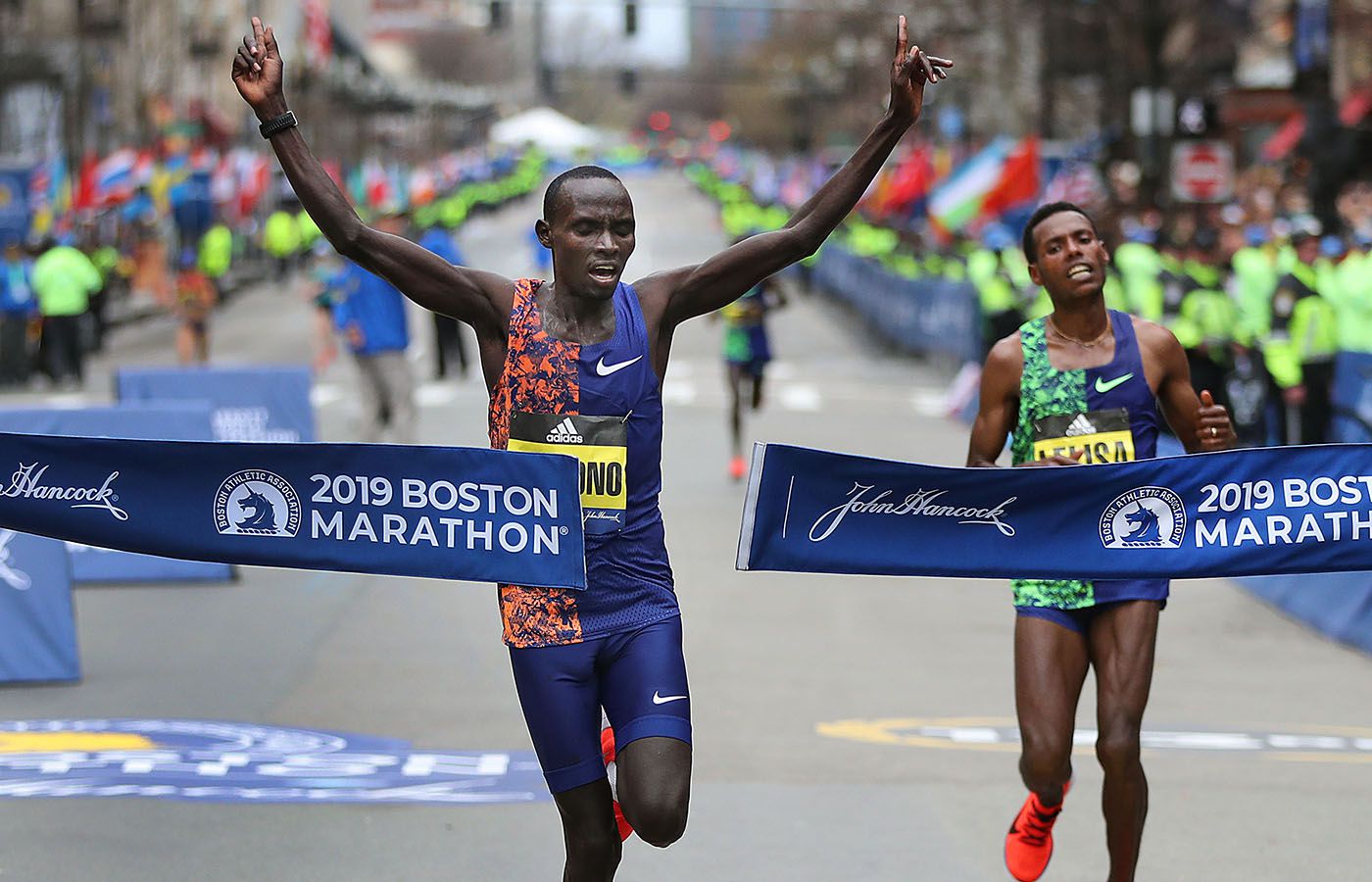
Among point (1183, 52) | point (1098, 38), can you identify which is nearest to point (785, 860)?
point (1098, 38)

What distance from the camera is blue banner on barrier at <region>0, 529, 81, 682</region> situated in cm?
920

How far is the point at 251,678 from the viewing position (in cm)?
953

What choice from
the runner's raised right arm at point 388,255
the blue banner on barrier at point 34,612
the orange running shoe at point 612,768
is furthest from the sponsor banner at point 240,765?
the runner's raised right arm at point 388,255

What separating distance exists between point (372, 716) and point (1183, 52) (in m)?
32.9

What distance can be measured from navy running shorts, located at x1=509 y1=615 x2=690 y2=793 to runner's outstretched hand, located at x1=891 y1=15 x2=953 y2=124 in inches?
56.5

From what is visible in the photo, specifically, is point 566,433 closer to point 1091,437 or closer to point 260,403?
point 1091,437

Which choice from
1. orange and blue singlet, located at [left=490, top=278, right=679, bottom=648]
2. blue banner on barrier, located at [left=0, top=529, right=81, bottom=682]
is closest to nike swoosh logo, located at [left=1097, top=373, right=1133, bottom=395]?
orange and blue singlet, located at [left=490, top=278, right=679, bottom=648]

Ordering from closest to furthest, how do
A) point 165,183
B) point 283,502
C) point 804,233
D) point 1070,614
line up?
point 804,233 < point 283,502 < point 1070,614 < point 165,183

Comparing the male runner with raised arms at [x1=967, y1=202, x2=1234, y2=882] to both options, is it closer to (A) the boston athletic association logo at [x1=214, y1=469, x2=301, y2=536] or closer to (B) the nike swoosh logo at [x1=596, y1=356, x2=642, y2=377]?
(B) the nike swoosh logo at [x1=596, y1=356, x2=642, y2=377]

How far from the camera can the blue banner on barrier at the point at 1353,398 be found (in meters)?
11.7

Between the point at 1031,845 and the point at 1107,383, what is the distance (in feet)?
4.34

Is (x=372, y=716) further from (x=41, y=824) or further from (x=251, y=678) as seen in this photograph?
(x=41, y=824)

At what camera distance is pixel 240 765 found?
784 centimetres

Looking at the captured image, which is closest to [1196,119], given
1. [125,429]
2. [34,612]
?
[125,429]
